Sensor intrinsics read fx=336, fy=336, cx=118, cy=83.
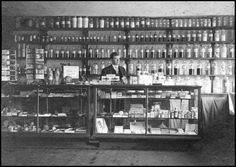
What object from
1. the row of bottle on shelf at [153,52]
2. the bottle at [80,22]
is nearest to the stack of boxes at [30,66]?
the row of bottle on shelf at [153,52]

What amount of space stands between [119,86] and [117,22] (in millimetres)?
3340

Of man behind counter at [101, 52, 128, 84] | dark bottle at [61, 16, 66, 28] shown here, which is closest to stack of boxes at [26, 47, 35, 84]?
dark bottle at [61, 16, 66, 28]

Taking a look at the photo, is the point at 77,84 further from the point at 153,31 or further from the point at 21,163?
the point at 153,31

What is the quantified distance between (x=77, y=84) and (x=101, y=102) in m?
0.57

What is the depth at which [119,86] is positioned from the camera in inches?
244

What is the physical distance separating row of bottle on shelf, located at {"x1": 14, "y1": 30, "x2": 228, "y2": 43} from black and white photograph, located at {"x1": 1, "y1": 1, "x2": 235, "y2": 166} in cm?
3

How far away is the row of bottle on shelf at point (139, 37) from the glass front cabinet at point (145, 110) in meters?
2.95

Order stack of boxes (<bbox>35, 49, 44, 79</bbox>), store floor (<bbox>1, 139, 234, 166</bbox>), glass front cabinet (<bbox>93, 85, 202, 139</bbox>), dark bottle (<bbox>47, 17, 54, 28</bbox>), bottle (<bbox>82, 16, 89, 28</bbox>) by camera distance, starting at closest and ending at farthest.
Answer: store floor (<bbox>1, 139, 234, 166</bbox>), glass front cabinet (<bbox>93, 85, 202, 139</bbox>), stack of boxes (<bbox>35, 49, 44, 79</bbox>), bottle (<bbox>82, 16, 89, 28</bbox>), dark bottle (<bbox>47, 17, 54, 28</bbox>)

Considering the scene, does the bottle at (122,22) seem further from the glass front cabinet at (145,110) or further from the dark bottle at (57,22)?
the glass front cabinet at (145,110)

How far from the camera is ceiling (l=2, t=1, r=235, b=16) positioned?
7.62m

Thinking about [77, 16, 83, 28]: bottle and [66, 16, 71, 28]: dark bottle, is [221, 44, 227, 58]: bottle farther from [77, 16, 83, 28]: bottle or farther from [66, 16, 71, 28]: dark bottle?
[66, 16, 71, 28]: dark bottle

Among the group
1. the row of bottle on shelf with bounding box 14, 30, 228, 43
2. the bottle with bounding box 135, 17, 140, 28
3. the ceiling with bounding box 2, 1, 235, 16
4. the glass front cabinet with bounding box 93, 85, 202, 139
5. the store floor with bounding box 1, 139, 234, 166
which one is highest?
the ceiling with bounding box 2, 1, 235, 16

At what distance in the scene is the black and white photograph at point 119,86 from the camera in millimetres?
6055

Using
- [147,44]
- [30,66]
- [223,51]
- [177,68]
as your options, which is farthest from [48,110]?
[223,51]
